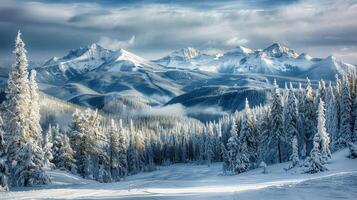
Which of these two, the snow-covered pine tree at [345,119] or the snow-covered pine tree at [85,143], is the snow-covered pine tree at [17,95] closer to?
the snow-covered pine tree at [85,143]

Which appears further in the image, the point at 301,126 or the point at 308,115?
the point at 308,115

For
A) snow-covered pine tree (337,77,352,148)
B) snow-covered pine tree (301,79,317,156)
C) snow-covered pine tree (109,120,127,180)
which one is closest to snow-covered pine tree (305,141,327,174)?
snow-covered pine tree (337,77,352,148)

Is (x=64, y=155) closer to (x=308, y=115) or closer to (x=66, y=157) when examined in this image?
(x=66, y=157)

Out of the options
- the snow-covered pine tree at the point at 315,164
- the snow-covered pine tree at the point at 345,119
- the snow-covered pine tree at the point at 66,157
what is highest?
the snow-covered pine tree at the point at 345,119

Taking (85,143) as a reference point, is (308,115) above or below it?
above

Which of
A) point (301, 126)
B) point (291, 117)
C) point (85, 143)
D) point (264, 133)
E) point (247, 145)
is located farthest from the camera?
point (301, 126)

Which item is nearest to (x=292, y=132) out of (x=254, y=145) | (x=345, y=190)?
(x=254, y=145)

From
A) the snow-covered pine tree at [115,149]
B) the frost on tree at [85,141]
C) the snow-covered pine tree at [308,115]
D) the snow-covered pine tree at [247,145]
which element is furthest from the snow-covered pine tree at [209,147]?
the frost on tree at [85,141]

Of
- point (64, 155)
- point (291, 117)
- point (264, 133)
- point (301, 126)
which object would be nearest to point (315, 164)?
point (291, 117)

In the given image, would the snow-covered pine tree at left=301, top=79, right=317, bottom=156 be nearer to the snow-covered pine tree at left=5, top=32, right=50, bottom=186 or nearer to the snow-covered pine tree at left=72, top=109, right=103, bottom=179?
the snow-covered pine tree at left=72, top=109, right=103, bottom=179

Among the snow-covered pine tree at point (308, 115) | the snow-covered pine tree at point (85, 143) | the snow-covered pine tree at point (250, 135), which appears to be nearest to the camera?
the snow-covered pine tree at point (85, 143)

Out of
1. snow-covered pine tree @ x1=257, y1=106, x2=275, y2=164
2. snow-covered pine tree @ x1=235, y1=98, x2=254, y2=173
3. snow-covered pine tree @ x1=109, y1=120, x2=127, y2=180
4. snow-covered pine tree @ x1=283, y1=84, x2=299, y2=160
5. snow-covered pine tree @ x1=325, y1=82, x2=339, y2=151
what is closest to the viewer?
snow-covered pine tree @ x1=235, y1=98, x2=254, y2=173

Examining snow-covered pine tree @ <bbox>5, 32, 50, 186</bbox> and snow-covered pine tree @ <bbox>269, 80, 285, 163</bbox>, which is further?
snow-covered pine tree @ <bbox>269, 80, 285, 163</bbox>

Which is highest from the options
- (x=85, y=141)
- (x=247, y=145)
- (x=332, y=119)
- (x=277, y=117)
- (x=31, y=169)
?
(x=277, y=117)
